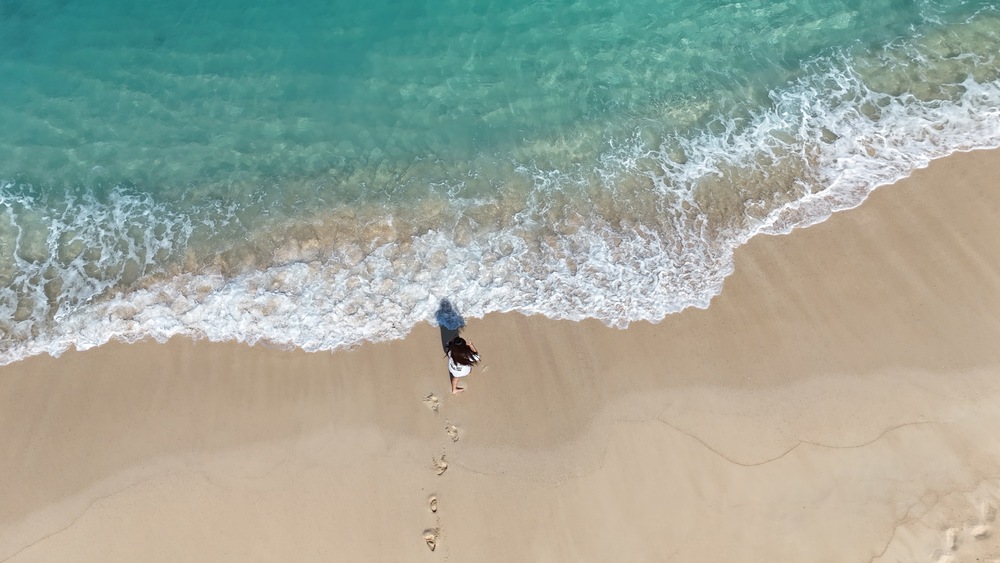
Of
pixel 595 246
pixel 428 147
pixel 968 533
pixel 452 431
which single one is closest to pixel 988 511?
pixel 968 533

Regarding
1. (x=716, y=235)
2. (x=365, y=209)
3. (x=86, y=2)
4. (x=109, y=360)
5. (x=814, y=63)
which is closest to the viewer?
(x=109, y=360)

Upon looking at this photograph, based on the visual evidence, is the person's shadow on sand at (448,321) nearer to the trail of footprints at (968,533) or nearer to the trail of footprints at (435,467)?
the trail of footprints at (435,467)

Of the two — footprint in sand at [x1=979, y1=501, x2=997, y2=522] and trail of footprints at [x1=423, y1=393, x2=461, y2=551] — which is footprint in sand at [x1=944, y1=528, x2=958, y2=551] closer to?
footprint in sand at [x1=979, y1=501, x2=997, y2=522]

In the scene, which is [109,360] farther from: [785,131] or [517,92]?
[785,131]

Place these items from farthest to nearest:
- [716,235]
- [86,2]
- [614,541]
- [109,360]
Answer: [86,2]
[716,235]
[109,360]
[614,541]

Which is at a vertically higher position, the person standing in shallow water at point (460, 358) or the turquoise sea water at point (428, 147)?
the turquoise sea water at point (428, 147)

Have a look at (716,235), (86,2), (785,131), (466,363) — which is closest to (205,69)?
(86,2)

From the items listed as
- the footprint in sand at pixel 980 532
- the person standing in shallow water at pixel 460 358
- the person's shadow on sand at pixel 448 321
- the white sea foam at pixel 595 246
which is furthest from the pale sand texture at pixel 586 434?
the person standing in shallow water at pixel 460 358
